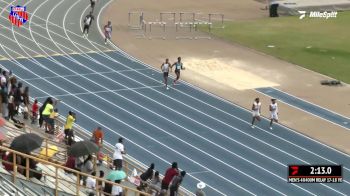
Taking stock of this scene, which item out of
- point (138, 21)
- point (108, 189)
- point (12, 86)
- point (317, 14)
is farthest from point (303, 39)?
point (108, 189)

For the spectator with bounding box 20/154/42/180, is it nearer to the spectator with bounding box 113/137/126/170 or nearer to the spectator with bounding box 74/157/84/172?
the spectator with bounding box 74/157/84/172

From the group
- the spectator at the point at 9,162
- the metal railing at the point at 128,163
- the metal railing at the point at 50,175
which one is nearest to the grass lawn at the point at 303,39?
the metal railing at the point at 128,163

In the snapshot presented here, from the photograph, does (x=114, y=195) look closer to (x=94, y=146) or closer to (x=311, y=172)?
(x=94, y=146)

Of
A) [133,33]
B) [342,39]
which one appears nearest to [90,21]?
[133,33]

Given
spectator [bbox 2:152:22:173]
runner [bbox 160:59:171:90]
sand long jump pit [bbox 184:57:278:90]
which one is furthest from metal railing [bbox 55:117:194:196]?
sand long jump pit [bbox 184:57:278:90]

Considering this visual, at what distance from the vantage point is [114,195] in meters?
19.6

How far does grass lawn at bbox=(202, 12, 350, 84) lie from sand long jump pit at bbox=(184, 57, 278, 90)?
3130mm

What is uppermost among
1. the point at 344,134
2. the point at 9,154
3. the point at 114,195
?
the point at 9,154

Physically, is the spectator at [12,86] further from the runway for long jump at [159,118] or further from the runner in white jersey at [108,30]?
the runner in white jersey at [108,30]

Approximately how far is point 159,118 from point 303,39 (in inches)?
639

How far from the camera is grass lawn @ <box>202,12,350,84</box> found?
136 feet

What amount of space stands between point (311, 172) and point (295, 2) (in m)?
28.4

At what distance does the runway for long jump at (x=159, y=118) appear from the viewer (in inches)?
1075

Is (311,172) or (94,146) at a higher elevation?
(94,146)
